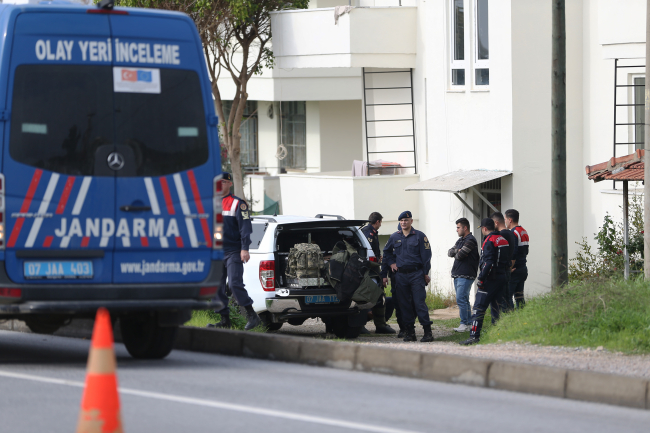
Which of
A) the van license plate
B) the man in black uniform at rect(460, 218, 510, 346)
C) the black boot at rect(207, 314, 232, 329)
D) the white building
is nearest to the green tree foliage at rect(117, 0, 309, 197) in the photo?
the white building

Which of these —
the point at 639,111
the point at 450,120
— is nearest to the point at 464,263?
the point at 639,111

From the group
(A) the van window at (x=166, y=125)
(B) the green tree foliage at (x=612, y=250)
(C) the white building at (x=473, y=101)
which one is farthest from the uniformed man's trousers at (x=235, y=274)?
(C) the white building at (x=473, y=101)

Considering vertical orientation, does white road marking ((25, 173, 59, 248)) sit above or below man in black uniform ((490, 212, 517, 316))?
above

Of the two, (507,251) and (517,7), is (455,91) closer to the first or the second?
(517,7)

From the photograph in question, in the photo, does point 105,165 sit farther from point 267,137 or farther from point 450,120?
point 267,137

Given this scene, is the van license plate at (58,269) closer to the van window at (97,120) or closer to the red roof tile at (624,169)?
the van window at (97,120)

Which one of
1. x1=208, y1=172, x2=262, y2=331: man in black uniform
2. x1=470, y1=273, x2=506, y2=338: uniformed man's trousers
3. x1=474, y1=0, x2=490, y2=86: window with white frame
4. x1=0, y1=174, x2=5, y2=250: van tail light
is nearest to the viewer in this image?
x1=0, y1=174, x2=5, y2=250: van tail light

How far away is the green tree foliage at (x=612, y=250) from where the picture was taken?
48.3ft

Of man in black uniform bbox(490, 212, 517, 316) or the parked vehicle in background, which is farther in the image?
man in black uniform bbox(490, 212, 517, 316)

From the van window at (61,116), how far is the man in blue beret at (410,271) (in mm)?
5305

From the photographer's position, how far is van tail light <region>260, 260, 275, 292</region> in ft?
41.2

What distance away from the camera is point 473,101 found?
1897 centimetres

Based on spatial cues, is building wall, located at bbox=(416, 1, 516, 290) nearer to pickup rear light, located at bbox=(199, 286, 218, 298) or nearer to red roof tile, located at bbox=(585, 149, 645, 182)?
red roof tile, located at bbox=(585, 149, 645, 182)

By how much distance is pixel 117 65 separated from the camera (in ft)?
27.7
